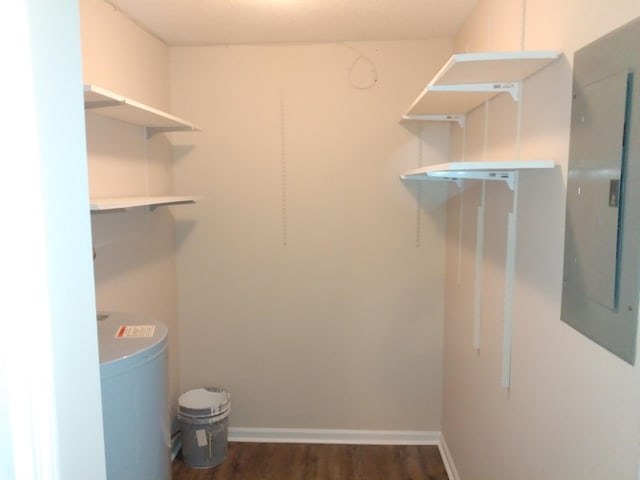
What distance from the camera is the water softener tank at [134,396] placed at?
1.47m

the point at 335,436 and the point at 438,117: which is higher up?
the point at 438,117

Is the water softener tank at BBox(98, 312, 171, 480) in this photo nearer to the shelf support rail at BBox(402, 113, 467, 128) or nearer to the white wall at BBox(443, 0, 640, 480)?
the white wall at BBox(443, 0, 640, 480)

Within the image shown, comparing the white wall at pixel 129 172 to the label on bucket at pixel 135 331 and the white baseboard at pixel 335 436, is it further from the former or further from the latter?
the white baseboard at pixel 335 436

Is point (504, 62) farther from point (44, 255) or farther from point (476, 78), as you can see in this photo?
point (44, 255)

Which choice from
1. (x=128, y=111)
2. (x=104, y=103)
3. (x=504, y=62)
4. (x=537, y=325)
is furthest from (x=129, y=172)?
(x=537, y=325)

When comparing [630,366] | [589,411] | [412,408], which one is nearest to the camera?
[630,366]

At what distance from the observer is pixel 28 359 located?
1.98ft

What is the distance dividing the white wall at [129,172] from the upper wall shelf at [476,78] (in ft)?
4.86

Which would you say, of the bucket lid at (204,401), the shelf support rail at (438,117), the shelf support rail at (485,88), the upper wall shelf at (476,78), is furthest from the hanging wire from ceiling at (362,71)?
the bucket lid at (204,401)

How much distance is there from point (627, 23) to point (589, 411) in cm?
94

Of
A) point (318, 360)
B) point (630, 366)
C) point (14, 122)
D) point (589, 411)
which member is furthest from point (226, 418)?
point (14, 122)

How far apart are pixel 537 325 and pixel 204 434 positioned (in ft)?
6.76

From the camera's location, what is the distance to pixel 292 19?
2387 mm

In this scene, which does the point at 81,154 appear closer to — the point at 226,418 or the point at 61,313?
the point at 61,313
